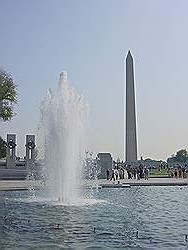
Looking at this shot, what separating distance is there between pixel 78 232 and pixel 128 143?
35043mm

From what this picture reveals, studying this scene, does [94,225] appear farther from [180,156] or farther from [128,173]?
[180,156]

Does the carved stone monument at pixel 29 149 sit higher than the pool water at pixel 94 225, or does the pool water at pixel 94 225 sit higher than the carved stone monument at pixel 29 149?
the carved stone monument at pixel 29 149

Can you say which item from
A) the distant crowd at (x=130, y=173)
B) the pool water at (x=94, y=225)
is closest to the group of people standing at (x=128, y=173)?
the distant crowd at (x=130, y=173)

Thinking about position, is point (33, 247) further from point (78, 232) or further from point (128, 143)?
point (128, 143)

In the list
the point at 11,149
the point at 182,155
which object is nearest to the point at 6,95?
the point at 11,149

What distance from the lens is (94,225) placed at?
13.3m

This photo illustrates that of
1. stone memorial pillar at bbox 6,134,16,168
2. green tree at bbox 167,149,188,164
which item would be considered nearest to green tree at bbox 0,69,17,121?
stone memorial pillar at bbox 6,134,16,168

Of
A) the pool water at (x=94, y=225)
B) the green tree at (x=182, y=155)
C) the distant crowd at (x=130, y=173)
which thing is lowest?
the pool water at (x=94, y=225)

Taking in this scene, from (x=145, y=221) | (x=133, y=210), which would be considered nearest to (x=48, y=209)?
(x=133, y=210)

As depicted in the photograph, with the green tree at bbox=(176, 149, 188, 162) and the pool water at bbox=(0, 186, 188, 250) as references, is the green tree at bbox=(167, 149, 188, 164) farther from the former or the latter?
the pool water at bbox=(0, 186, 188, 250)

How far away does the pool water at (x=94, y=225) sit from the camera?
10.6m

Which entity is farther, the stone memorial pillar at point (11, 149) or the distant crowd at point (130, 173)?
the stone memorial pillar at point (11, 149)

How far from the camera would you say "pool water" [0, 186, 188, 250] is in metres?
10.6

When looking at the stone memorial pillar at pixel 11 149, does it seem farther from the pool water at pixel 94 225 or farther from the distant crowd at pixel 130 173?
the pool water at pixel 94 225
